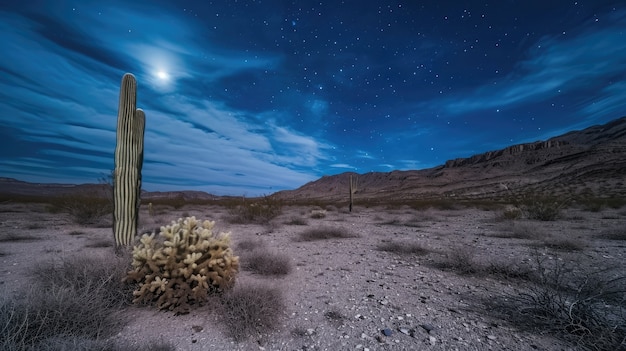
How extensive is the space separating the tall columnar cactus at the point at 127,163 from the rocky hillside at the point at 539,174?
62.1 ft

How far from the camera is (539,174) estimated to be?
183 ft

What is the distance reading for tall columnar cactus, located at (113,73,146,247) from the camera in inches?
212

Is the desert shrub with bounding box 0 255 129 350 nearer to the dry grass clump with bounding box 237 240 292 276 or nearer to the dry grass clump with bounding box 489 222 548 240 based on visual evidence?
the dry grass clump with bounding box 237 240 292 276

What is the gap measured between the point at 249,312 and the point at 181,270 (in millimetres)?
1015

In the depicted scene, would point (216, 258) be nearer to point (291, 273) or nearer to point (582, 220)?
point (291, 273)

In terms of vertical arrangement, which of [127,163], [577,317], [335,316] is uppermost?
[127,163]

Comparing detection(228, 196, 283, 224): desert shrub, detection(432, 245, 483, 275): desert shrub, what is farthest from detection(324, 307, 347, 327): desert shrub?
detection(228, 196, 283, 224): desert shrub

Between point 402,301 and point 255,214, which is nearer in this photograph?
point 402,301

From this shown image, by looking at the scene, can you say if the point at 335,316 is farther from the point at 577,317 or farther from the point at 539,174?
the point at 539,174

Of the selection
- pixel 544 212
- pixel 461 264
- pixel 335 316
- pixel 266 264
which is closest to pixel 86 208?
pixel 266 264

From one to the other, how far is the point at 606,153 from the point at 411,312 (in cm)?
7693

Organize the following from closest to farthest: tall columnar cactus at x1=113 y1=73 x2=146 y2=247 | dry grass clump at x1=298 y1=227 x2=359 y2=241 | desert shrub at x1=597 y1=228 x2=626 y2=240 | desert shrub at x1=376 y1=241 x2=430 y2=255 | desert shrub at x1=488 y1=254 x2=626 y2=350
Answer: desert shrub at x1=488 y1=254 x2=626 y2=350, tall columnar cactus at x1=113 y1=73 x2=146 y2=247, desert shrub at x1=376 y1=241 x2=430 y2=255, desert shrub at x1=597 y1=228 x2=626 y2=240, dry grass clump at x1=298 y1=227 x2=359 y2=241

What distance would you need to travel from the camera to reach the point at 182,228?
142 inches

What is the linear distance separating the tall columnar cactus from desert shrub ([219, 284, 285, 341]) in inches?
138
